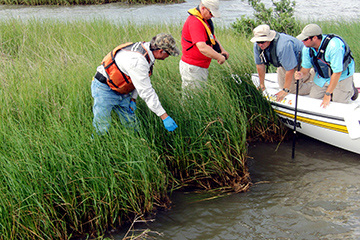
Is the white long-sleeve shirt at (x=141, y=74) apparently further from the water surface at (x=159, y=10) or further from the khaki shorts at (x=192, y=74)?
the water surface at (x=159, y=10)

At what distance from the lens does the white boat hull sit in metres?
4.74

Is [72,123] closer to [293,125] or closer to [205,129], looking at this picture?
[205,129]

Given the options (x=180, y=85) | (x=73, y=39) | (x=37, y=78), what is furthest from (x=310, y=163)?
(x=73, y=39)

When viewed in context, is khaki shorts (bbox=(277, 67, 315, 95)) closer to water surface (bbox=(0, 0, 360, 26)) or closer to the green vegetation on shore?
the green vegetation on shore

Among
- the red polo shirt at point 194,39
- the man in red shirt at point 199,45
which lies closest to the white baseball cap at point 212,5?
the man in red shirt at point 199,45

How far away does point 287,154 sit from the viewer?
518 centimetres

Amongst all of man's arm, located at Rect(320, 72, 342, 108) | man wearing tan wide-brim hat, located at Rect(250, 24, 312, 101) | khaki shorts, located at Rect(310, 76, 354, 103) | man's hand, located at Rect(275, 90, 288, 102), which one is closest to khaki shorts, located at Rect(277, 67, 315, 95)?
man wearing tan wide-brim hat, located at Rect(250, 24, 312, 101)

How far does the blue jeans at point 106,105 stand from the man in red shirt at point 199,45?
87 centimetres

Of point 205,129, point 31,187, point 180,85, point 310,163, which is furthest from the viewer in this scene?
point 180,85

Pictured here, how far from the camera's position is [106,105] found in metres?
4.02

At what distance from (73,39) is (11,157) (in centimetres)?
485

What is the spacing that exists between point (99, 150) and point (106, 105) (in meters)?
0.64

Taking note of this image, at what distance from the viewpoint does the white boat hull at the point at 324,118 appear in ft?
15.5

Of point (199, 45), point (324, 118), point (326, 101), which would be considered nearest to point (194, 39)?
point (199, 45)
